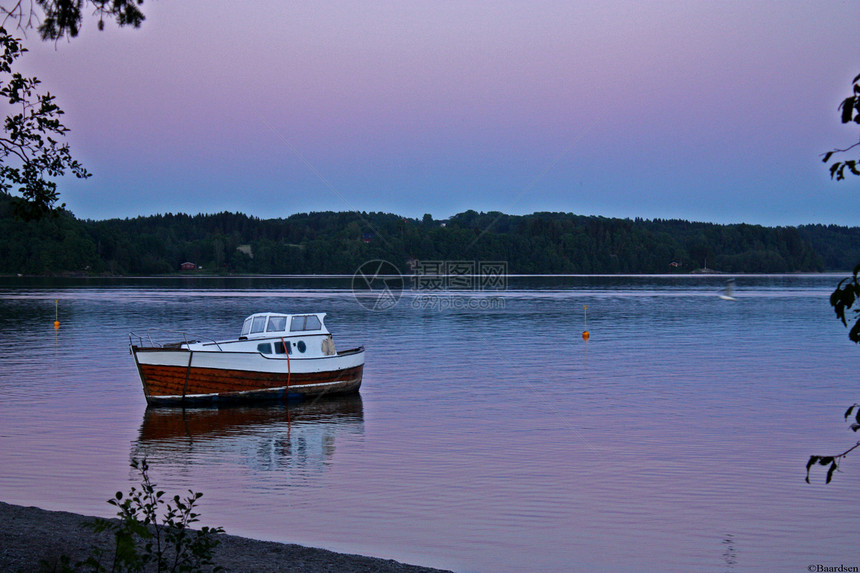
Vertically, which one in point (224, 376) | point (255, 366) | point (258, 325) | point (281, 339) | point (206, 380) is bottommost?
point (206, 380)

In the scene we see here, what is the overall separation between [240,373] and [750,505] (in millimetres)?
19787

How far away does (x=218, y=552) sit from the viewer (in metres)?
13.2

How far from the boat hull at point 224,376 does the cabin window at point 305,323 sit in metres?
1.38

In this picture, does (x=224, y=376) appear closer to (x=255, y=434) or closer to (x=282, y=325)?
(x=282, y=325)

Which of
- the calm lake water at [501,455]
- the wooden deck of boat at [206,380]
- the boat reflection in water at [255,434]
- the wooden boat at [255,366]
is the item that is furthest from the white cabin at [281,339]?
the calm lake water at [501,455]

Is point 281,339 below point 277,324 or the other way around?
below

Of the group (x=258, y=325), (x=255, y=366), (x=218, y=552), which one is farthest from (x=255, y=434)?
(x=218, y=552)

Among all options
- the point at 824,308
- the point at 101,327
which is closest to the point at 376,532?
the point at 101,327

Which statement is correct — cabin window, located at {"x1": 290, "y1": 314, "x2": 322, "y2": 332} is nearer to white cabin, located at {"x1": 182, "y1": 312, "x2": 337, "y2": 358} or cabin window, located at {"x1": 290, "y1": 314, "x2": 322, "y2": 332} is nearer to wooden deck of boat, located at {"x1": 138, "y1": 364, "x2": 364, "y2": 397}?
white cabin, located at {"x1": 182, "y1": 312, "x2": 337, "y2": 358}

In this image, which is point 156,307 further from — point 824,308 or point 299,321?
point 824,308

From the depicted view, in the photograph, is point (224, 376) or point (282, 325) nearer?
point (224, 376)

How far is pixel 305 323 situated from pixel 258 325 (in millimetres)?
1874

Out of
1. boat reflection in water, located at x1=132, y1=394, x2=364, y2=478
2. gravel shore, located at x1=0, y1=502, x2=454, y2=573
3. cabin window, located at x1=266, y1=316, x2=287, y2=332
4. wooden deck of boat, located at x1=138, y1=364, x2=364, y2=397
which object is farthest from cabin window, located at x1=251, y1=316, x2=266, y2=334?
gravel shore, located at x1=0, y1=502, x2=454, y2=573

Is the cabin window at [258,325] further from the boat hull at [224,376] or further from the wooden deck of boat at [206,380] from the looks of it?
the wooden deck of boat at [206,380]
